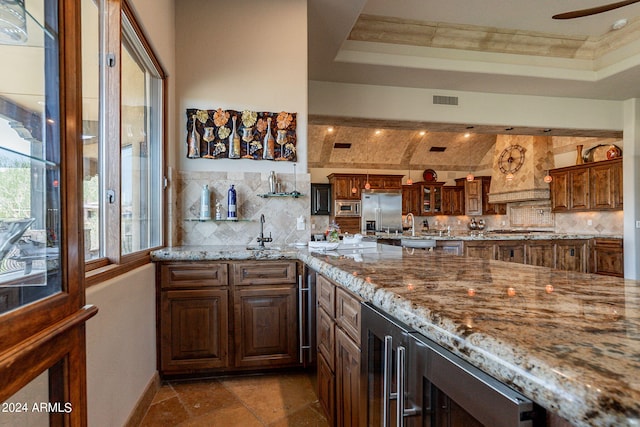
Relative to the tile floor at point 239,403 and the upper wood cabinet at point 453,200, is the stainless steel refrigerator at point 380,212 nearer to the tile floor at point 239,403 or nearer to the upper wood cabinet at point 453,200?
the upper wood cabinet at point 453,200

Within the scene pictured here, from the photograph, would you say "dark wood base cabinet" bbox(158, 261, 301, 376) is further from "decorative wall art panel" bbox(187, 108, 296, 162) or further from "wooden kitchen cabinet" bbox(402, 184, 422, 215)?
"wooden kitchen cabinet" bbox(402, 184, 422, 215)

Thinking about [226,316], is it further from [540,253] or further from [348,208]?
[348,208]

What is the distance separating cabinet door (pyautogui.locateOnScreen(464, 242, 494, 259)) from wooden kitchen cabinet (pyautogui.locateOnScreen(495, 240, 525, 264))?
12 centimetres

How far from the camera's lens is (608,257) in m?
5.95

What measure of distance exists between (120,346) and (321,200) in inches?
304

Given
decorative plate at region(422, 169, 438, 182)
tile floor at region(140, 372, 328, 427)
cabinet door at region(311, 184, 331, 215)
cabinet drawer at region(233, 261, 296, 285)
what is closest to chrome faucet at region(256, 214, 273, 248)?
cabinet drawer at region(233, 261, 296, 285)

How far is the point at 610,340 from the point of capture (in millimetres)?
613

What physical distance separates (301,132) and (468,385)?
9.67 ft

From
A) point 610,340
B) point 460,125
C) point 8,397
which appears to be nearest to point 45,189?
point 8,397

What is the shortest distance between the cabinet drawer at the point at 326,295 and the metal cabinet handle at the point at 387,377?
2.20 ft

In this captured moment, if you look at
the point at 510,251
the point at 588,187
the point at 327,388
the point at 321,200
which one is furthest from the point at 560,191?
the point at 327,388

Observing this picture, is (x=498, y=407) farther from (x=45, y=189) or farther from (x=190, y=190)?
(x=190, y=190)

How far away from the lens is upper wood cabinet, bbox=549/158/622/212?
6.38 metres

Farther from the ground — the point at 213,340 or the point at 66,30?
the point at 66,30
